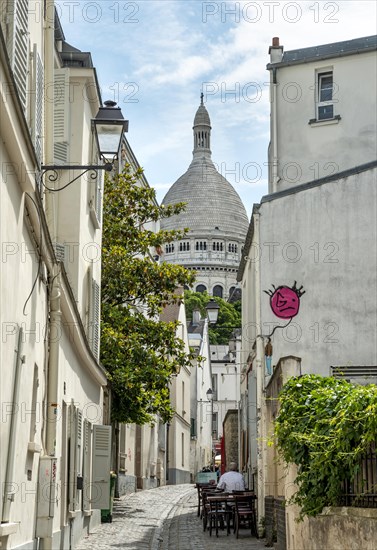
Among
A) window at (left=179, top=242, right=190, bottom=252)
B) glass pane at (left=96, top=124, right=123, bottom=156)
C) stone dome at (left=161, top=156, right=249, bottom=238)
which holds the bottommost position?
glass pane at (left=96, top=124, right=123, bottom=156)

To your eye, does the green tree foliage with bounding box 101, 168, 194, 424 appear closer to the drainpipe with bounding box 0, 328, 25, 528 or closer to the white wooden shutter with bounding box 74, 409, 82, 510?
the white wooden shutter with bounding box 74, 409, 82, 510

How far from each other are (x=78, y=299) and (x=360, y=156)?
30.7ft

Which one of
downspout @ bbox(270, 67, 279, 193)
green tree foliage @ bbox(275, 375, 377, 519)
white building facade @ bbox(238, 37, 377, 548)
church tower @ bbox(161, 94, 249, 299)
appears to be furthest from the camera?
church tower @ bbox(161, 94, 249, 299)

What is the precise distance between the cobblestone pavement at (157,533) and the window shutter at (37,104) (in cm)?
675

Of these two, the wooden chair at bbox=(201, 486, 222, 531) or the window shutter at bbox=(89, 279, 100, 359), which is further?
the wooden chair at bbox=(201, 486, 222, 531)

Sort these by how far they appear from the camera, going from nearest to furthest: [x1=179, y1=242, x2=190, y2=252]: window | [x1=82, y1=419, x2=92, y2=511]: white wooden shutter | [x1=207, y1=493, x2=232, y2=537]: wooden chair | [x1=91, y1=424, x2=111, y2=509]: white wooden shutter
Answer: [x1=82, y1=419, x2=92, y2=511]: white wooden shutter, [x1=91, y1=424, x2=111, y2=509]: white wooden shutter, [x1=207, y1=493, x2=232, y2=537]: wooden chair, [x1=179, y1=242, x2=190, y2=252]: window

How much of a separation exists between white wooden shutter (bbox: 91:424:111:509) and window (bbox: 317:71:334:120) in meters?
10.1

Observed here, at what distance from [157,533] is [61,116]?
8.33 meters

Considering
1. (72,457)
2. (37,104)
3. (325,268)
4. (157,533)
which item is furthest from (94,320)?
(37,104)

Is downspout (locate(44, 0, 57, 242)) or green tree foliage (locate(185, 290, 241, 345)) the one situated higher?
green tree foliage (locate(185, 290, 241, 345))

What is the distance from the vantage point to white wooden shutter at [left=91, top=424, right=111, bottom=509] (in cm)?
1772

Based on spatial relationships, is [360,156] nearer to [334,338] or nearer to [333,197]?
[333,197]

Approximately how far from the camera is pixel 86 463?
1692cm

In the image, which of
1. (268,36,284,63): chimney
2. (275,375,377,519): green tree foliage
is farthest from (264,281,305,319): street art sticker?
(268,36,284,63): chimney
